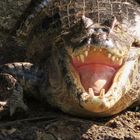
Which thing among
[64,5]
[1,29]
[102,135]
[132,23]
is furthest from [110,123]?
[1,29]

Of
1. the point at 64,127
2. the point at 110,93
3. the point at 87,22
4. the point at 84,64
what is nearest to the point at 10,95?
the point at 64,127

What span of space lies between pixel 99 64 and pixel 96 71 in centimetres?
6

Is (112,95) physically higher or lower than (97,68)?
lower

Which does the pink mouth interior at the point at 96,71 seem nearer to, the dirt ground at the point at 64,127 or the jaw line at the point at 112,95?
the jaw line at the point at 112,95

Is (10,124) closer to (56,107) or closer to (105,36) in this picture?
(56,107)

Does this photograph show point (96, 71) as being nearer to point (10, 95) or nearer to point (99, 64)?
point (99, 64)

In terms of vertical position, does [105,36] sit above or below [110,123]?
above

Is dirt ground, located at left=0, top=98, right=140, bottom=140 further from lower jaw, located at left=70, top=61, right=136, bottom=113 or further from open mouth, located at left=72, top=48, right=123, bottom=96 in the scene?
open mouth, located at left=72, top=48, right=123, bottom=96

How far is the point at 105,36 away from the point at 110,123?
80 cm

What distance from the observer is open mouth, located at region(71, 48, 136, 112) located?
5.33 metres

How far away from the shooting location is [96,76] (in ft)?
18.1

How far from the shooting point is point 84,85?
18.0 feet

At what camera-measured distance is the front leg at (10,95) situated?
589 centimetres

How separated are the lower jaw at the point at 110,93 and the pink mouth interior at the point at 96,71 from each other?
1.7 inches
